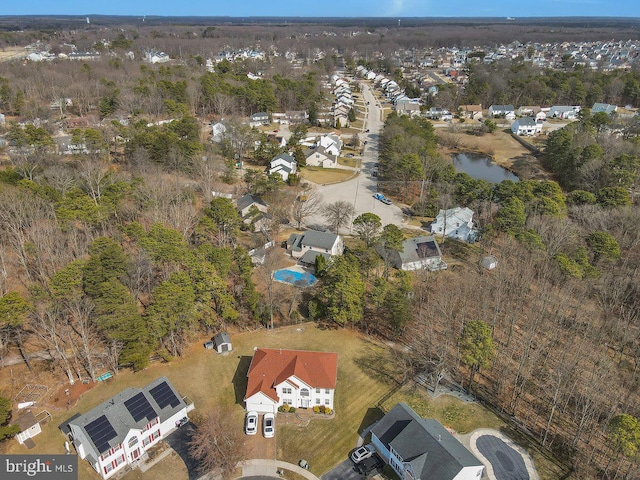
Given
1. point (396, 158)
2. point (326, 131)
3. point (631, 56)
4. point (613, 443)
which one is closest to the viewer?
point (613, 443)

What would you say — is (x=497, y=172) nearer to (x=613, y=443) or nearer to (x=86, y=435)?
(x=613, y=443)

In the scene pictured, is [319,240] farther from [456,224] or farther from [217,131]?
[217,131]

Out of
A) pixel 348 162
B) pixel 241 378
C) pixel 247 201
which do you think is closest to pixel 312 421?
pixel 241 378

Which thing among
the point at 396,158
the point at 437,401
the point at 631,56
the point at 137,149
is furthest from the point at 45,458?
the point at 631,56

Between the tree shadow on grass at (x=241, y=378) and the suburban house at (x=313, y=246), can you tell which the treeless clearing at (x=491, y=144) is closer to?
the suburban house at (x=313, y=246)

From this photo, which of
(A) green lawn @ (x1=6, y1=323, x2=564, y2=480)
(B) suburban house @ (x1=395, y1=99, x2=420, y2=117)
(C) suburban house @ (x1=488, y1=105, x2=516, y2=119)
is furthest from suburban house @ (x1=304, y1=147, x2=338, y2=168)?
(C) suburban house @ (x1=488, y1=105, x2=516, y2=119)

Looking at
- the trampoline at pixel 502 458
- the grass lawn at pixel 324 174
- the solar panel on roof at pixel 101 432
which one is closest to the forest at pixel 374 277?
the trampoline at pixel 502 458
